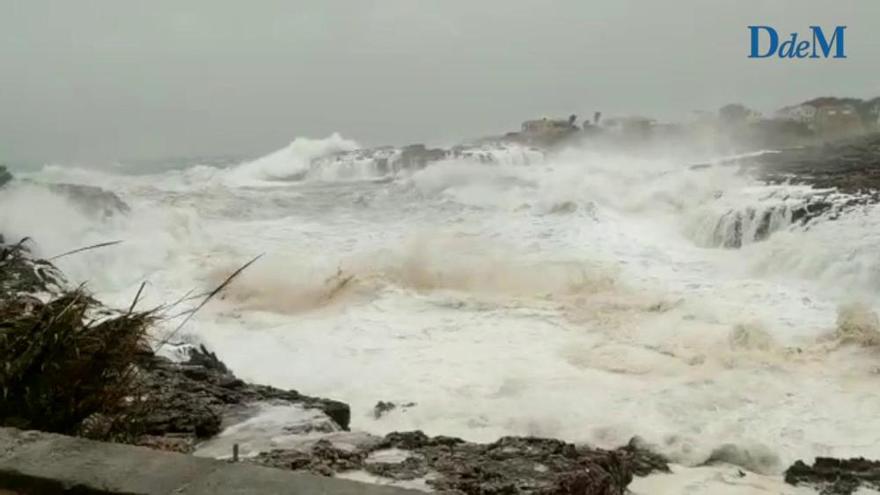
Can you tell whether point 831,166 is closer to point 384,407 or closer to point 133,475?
point 384,407

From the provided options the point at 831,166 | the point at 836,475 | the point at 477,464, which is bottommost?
the point at 836,475

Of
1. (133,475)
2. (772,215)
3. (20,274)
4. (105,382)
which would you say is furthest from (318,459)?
(772,215)

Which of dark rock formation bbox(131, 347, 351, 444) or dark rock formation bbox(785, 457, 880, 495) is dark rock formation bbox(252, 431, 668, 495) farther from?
dark rock formation bbox(785, 457, 880, 495)

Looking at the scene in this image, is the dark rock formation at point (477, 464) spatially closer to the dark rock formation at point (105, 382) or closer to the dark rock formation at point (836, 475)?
the dark rock formation at point (105, 382)

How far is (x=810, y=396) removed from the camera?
295 inches

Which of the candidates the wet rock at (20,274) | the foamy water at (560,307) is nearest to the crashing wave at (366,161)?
the foamy water at (560,307)

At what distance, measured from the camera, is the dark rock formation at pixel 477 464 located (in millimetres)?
3516

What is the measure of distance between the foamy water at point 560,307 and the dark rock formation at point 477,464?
653mm

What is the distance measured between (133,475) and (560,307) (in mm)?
9272

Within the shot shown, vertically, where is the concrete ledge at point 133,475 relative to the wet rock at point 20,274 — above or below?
below

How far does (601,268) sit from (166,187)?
18.3 m

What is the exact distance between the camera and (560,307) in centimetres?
1098

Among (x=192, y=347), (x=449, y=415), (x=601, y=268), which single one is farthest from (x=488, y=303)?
(x=192, y=347)

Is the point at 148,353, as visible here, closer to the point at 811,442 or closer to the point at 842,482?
the point at 842,482
